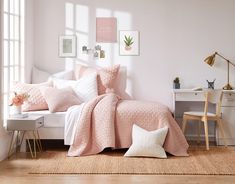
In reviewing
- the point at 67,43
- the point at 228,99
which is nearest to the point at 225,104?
the point at 228,99

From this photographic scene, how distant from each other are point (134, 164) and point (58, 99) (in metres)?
1.45

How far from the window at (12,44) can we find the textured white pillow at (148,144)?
1.64m

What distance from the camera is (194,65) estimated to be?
7008 millimetres

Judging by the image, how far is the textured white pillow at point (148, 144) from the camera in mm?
5582

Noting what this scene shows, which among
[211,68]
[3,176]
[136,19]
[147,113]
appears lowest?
[3,176]

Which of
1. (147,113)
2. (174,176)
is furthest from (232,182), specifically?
(147,113)

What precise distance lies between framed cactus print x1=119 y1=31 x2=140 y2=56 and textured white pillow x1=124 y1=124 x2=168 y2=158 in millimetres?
1694

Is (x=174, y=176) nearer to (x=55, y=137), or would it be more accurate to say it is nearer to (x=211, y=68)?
(x=55, y=137)

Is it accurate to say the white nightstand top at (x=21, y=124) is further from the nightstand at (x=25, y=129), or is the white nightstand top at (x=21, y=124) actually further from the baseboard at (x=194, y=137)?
the baseboard at (x=194, y=137)

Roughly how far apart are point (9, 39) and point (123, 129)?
6.10 feet

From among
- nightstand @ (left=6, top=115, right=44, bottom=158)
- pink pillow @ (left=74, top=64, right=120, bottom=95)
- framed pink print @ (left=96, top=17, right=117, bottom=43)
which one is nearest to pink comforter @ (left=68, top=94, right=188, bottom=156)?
nightstand @ (left=6, top=115, right=44, bottom=158)

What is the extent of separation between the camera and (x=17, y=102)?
18.3ft

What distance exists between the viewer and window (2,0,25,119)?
19.2 ft

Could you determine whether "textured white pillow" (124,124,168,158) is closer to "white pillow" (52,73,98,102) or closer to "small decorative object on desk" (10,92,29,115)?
"white pillow" (52,73,98,102)
